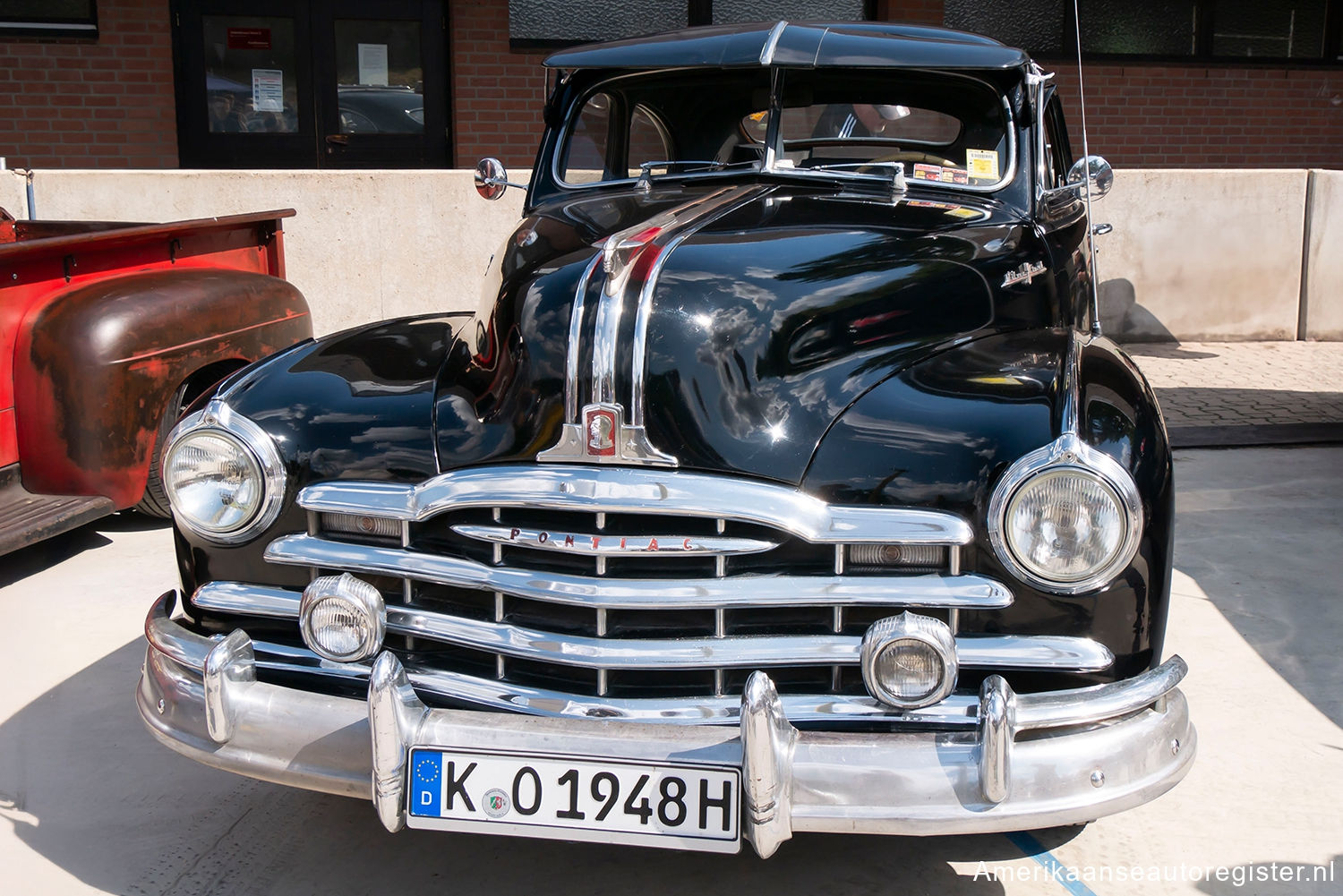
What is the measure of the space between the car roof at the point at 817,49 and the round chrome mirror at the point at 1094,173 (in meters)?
0.32

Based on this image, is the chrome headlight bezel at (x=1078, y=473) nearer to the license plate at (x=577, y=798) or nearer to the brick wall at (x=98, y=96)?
the license plate at (x=577, y=798)

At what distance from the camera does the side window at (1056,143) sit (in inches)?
152

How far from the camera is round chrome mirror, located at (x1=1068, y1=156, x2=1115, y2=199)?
3354mm

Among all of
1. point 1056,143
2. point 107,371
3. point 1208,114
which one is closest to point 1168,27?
point 1208,114

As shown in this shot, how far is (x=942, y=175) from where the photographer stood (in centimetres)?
325

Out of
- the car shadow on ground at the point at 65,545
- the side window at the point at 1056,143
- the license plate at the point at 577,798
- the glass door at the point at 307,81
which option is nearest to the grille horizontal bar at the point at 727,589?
the license plate at the point at 577,798

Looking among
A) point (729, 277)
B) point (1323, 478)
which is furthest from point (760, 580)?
point (1323, 478)

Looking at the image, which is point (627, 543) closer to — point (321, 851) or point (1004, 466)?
point (1004, 466)

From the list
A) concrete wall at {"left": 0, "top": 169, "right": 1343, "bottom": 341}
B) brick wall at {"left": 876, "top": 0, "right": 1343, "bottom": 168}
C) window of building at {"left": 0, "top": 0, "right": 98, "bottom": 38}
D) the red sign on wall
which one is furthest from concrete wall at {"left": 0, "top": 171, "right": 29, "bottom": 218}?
brick wall at {"left": 876, "top": 0, "right": 1343, "bottom": 168}

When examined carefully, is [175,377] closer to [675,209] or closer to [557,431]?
[675,209]

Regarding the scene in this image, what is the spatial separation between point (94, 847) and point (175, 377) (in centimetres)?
208

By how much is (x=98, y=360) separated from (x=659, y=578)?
2.71 metres

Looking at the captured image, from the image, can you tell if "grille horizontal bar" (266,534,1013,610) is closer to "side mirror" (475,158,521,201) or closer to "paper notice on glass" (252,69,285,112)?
"side mirror" (475,158,521,201)

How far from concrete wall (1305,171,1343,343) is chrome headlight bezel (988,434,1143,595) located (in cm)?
733
